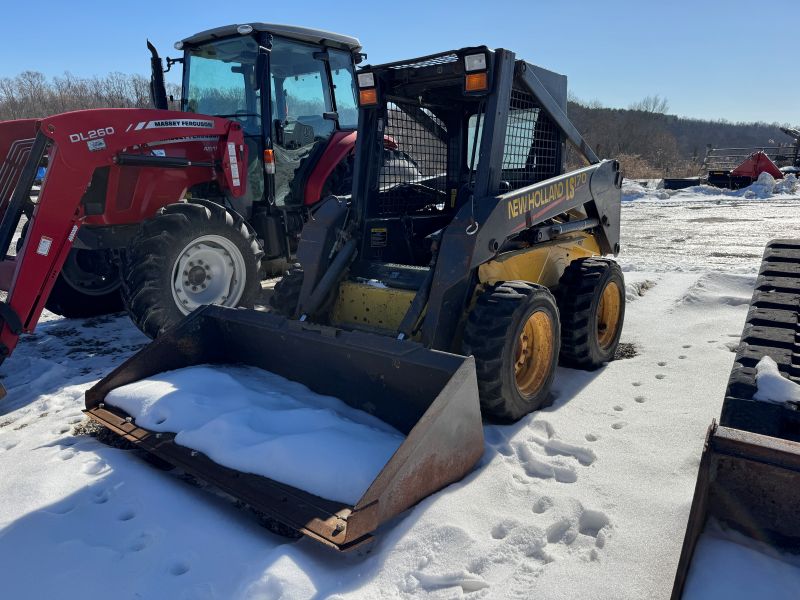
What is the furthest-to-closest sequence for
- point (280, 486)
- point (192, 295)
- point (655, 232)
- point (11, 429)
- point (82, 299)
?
point (655, 232), point (82, 299), point (192, 295), point (11, 429), point (280, 486)

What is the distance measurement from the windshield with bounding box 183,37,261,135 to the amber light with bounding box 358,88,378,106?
7.10 ft

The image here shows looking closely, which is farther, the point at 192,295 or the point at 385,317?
the point at 192,295

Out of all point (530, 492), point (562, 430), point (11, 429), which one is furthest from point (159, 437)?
point (562, 430)

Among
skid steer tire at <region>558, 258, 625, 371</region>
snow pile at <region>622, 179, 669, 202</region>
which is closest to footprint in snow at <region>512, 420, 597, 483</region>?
skid steer tire at <region>558, 258, 625, 371</region>

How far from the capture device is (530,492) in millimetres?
2734

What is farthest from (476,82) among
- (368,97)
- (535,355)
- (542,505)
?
(542,505)

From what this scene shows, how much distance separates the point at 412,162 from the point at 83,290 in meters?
3.49

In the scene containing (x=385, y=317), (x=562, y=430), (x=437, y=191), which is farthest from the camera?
(x=437, y=191)

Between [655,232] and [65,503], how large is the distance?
1164cm

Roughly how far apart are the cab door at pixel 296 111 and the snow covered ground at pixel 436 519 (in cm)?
310

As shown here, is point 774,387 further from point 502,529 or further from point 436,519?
point 436,519

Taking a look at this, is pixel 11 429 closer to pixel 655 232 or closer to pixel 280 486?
pixel 280 486

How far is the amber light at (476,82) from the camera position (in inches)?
143

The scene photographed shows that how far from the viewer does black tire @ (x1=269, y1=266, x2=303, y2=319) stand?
168 inches
